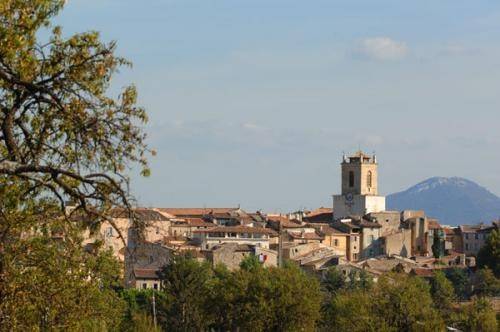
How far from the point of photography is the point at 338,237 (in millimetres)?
111562

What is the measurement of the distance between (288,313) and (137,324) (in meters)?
6.71

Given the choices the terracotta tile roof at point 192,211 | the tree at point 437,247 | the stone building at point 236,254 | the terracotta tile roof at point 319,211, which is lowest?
the stone building at point 236,254

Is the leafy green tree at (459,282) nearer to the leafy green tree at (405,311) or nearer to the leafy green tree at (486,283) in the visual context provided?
the leafy green tree at (486,283)

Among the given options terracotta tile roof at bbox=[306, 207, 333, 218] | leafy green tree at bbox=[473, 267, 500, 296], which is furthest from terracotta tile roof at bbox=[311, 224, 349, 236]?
leafy green tree at bbox=[473, 267, 500, 296]

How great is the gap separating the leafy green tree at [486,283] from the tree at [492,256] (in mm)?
2547

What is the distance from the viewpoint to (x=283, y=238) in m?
107

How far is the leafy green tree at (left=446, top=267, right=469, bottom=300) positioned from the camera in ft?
302

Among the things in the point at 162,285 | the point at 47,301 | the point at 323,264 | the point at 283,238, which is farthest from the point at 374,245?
the point at 47,301

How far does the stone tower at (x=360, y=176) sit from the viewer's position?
429 ft

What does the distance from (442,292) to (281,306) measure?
954 inches

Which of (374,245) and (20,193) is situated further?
→ (374,245)

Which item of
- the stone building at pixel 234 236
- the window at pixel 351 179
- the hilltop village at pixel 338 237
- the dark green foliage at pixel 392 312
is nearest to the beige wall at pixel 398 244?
the hilltop village at pixel 338 237

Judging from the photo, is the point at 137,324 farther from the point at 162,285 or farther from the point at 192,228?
the point at 192,228

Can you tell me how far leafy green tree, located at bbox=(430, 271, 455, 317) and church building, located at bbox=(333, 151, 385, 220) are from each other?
38.0 metres
